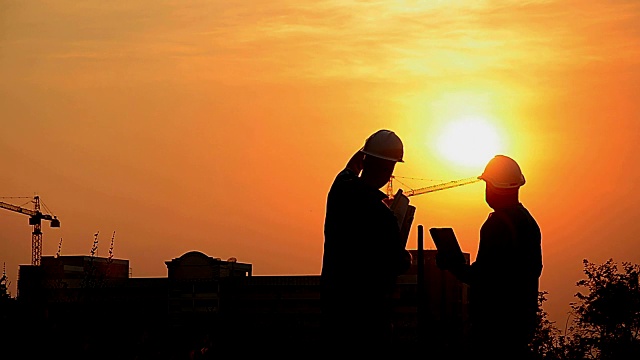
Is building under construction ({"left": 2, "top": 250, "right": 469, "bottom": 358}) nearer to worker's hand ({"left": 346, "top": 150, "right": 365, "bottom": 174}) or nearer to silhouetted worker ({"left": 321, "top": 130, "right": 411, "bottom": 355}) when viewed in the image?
silhouetted worker ({"left": 321, "top": 130, "right": 411, "bottom": 355})

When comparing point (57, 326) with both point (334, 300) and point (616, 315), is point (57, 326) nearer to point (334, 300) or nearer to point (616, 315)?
point (334, 300)

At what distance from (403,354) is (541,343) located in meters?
6.35

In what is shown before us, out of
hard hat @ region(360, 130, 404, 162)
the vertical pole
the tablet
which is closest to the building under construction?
the vertical pole

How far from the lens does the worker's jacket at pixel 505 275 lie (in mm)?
11680

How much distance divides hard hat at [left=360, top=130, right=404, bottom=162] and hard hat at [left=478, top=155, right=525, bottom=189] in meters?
2.05

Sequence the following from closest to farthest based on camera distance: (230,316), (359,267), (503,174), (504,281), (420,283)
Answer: (359,267) < (504,281) < (503,174) < (420,283) < (230,316)

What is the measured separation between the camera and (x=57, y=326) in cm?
1761

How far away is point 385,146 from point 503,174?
2.26m

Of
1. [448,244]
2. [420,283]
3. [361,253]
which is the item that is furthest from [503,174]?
[361,253]

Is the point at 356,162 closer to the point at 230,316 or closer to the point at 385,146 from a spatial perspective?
the point at 385,146

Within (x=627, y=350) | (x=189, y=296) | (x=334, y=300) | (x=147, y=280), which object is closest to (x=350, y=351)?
(x=334, y=300)

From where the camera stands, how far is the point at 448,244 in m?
12.0

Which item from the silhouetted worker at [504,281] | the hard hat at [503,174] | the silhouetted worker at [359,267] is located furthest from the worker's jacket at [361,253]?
the hard hat at [503,174]

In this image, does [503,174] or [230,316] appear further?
[230,316]
